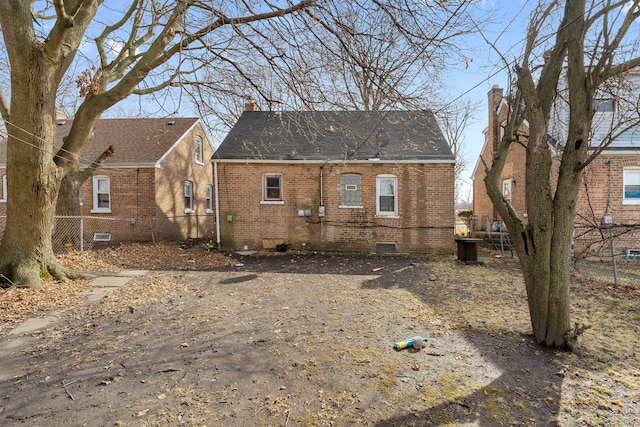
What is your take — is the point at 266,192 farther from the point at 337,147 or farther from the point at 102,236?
the point at 102,236

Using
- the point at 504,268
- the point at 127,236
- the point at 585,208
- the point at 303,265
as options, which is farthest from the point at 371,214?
the point at 127,236

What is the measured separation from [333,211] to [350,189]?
1.09 m

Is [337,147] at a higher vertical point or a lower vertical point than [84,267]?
higher

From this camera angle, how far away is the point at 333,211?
1270 cm

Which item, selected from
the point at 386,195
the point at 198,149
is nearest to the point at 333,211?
the point at 386,195

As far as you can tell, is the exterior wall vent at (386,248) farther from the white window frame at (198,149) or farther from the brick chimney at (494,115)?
the white window frame at (198,149)

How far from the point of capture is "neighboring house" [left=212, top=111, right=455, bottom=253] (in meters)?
12.4

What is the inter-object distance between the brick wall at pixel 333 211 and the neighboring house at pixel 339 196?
1.5 inches

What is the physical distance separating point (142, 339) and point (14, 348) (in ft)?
4.68

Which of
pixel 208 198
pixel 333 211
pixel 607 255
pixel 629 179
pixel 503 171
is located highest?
pixel 503 171

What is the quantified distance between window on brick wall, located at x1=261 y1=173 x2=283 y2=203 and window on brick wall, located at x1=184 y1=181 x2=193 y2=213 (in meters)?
7.38

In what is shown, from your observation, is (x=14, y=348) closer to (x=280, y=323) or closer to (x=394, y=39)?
(x=280, y=323)

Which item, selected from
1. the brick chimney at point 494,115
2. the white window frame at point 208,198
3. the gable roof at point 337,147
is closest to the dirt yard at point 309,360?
the gable roof at point 337,147

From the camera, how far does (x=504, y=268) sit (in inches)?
389
